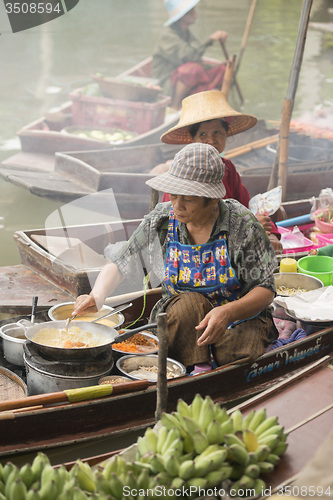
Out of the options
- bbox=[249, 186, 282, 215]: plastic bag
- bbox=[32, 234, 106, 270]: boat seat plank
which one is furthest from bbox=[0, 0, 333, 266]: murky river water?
bbox=[249, 186, 282, 215]: plastic bag

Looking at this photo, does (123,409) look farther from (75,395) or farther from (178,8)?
(178,8)

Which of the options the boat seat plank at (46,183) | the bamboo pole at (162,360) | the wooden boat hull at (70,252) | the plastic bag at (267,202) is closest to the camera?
the bamboo pole at (162,360)

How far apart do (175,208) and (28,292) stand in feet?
4.77

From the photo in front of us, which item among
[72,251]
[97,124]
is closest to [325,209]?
[72,251]

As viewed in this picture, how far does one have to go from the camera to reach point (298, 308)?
310 cm

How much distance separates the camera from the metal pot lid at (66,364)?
8.21ft

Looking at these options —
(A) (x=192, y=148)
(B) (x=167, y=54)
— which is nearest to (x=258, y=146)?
(B) (x=167, y=54)

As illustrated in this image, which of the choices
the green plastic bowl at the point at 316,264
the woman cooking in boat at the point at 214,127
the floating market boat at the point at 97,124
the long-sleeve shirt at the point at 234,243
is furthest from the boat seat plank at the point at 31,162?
the long-sleeve shirt at the point at 234,243

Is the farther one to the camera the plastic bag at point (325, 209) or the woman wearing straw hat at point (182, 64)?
the woman wearing straw hat at point (182, 64)

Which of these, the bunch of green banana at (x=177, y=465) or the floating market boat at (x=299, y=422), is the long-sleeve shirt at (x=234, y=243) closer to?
the floating market boat at (x=299, y=422)

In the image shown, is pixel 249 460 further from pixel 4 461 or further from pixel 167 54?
pixel 167 54

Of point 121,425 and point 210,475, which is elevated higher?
point 210,475

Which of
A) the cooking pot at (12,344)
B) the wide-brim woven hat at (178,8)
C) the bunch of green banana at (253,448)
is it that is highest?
the wide-brim woven hat at (178,8)

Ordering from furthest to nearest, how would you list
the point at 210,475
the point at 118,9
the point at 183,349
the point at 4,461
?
the point at 118,9
the point at 183,349
the point at 4,461
the point at 210,475
